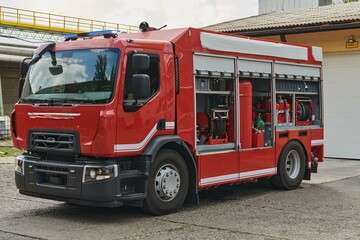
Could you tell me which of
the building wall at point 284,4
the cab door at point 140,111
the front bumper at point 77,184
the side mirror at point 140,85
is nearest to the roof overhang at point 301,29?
the cab door at point 140,111

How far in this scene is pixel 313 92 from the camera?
11.8m

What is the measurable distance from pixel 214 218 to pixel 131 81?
7.82ft

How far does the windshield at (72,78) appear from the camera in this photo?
301 inches

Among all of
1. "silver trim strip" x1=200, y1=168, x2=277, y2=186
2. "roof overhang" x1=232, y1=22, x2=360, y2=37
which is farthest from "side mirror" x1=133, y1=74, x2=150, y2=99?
"roof overhang" x1=232, y1=22, x2=360, y2=37

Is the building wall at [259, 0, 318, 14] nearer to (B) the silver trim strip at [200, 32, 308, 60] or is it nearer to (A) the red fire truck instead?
(B) the silver trim strip at [200, 32, 308, 60]

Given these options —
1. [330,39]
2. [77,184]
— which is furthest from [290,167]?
[330,39]

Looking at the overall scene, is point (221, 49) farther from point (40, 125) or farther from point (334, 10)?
point (334, 10)

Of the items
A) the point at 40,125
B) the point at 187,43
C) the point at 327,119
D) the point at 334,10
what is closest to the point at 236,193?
the point at 187,43

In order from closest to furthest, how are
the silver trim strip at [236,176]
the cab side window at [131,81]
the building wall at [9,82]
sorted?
the cab side window at [131,81] < the silver trim strip at [236,176] < the building wall at [9,82]

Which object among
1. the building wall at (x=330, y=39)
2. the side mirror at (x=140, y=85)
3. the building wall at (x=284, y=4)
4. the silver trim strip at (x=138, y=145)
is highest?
the building wall at (x=284, y=4)

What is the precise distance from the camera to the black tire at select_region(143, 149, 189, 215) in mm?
7969

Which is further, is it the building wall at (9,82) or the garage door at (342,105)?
the building wall at (9,82)

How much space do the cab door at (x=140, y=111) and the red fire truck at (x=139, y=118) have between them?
15 millimetres

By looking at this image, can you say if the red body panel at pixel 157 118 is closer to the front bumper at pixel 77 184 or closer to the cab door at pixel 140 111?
the cab door at pixel 140 111
